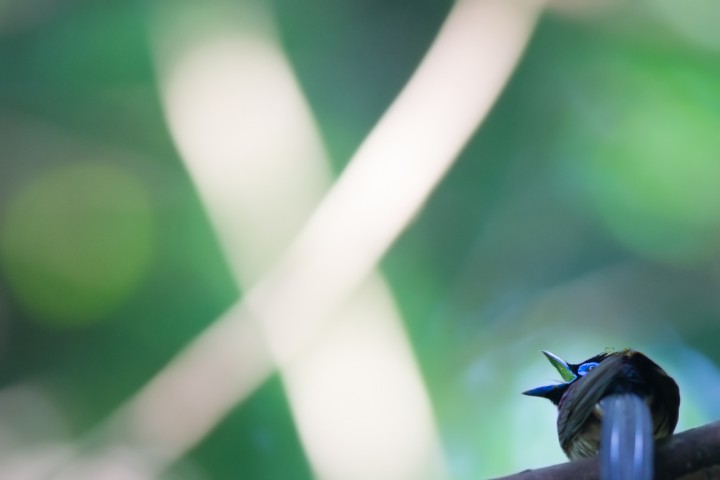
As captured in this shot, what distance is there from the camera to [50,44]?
97.4 inches

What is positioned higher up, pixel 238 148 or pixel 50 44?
pixel 50 44

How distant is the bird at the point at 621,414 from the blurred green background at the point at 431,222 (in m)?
0.79

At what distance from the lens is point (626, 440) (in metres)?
1.20

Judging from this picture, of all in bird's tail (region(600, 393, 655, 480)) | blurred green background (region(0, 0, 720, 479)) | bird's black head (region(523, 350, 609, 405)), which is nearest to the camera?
bird's tail (region(600, 393, 655, 480))

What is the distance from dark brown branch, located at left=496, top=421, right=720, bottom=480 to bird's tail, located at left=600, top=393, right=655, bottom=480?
0.12 feet

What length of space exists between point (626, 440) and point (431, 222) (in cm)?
134

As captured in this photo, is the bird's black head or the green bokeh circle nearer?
the bird's black head

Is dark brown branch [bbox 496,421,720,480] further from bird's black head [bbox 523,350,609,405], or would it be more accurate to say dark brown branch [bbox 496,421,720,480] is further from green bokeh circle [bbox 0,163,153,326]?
green bokeh circle [bbox 0,163,153,326]

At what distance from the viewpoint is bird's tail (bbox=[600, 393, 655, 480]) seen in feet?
3.76

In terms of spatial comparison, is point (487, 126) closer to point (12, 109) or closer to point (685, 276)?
point (685, 276)

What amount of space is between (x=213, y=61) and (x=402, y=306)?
946 millimetres

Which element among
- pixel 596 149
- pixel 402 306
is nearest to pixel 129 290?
pixel 402 306

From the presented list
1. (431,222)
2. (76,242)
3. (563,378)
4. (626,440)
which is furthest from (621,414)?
(76,242)

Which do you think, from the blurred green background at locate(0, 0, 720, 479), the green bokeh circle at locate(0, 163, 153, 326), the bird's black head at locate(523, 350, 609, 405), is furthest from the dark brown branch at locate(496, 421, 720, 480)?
the green bokeh circle at locate(0, 163, 153, 326)
